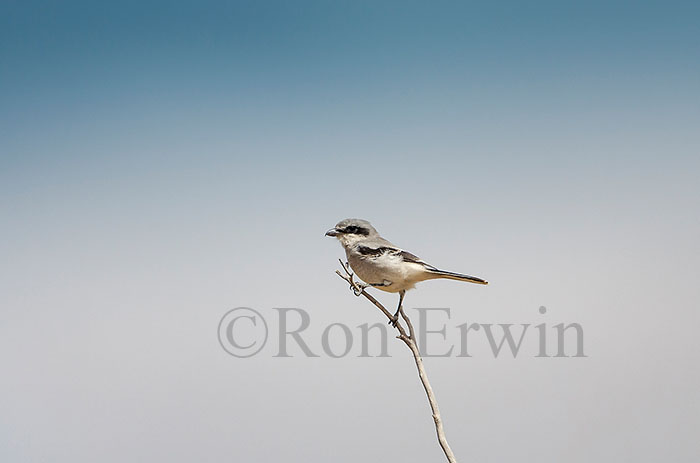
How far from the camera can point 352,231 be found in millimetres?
2852

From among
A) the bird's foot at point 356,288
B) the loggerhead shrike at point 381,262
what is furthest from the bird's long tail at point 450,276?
the bird's foot at point 356,288

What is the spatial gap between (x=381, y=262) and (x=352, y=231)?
0.82 feet

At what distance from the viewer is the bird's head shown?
9.33 ft

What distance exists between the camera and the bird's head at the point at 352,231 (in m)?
2.84

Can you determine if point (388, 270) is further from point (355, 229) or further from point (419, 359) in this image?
point (419, 359)

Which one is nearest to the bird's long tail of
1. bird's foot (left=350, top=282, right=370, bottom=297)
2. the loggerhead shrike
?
the loggerhead shrike

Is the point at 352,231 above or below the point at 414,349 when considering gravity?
above

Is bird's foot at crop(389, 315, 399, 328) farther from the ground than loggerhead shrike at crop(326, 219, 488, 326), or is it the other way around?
loggerhead shrike at crop(326, 219, 488, 326)

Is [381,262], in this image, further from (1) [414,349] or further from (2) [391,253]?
(1) [414,349]

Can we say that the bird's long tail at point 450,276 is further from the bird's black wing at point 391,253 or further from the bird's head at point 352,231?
the bird's head at point 352,231

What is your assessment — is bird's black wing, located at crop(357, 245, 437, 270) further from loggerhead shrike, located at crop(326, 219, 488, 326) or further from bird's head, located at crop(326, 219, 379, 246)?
bird's head, located at crop(326, 219, 379, 246)

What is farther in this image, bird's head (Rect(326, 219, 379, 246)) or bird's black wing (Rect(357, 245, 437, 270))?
bird's head (Rect(326, 219, 379, 246))

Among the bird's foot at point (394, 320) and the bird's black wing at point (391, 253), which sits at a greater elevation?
the bird's black wing at point (391, 253)

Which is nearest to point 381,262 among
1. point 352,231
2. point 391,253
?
point 391,253
